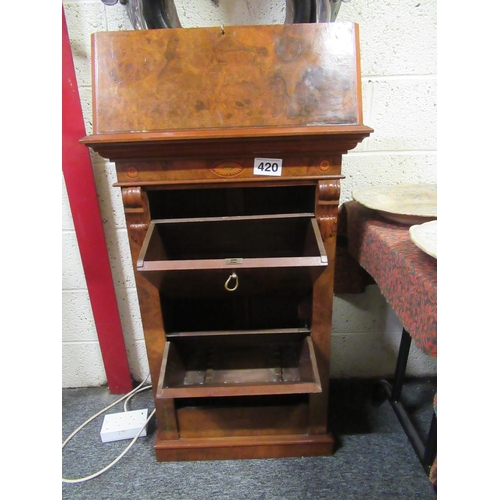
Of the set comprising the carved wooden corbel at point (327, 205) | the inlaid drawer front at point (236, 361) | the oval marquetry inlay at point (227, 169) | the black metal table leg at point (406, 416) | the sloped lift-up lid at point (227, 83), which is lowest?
the black metal table leg at point (406, 416)

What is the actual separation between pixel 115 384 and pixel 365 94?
1.45 m

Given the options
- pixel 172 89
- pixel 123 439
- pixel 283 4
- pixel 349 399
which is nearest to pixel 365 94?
pixel 283 4

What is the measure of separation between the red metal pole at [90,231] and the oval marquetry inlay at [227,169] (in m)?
0.52

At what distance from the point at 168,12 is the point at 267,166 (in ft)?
1.53

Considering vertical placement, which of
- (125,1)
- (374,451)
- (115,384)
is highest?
(125,1)

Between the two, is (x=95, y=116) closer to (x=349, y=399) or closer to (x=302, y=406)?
(x=302, y=406)

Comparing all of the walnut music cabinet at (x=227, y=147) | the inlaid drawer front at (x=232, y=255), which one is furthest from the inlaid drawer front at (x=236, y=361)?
the inlaid drawer front at (x=232, y=255)

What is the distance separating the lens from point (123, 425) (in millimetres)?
1178

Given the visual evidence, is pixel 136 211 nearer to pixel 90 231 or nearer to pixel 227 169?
pixel 227 169

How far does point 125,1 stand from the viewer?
0.84 m

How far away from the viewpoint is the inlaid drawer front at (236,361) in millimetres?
917

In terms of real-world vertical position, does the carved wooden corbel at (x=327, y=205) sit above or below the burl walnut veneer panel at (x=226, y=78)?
below

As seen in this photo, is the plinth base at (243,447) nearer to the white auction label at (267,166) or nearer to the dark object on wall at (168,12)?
the white auction label at (267,166)
